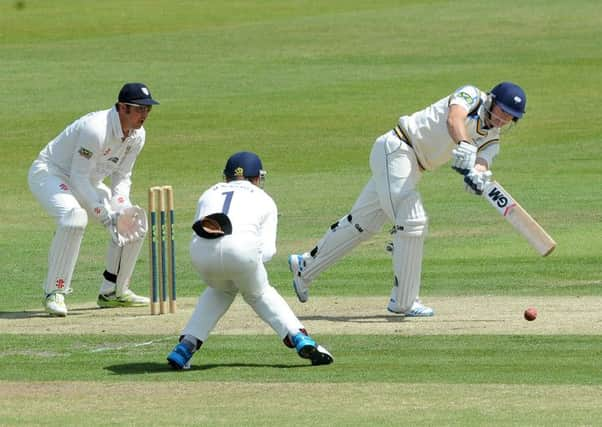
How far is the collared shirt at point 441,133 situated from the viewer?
10594mm

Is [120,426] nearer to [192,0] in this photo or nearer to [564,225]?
[564,225]

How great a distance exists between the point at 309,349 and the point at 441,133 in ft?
8.24

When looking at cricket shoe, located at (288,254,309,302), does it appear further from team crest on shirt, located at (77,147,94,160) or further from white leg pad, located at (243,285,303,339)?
white leg pad, located at (243,285,303,339)

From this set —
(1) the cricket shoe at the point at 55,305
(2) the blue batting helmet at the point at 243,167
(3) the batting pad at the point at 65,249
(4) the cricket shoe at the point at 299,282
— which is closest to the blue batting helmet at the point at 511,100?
(4) the cricket shoe at the point at 299,282

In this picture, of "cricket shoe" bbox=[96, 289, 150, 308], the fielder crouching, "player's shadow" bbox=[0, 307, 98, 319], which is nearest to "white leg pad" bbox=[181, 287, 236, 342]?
the fielder crouching

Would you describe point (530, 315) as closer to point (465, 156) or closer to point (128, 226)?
point (465, 156)

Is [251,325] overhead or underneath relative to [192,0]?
underneath

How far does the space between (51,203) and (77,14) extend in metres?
27.5

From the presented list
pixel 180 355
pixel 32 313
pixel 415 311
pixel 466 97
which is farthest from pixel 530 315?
pixel 32 313

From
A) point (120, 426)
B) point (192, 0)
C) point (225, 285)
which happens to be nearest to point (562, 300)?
point (225, 285)

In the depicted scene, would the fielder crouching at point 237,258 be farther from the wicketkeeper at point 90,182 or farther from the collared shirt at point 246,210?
the wicketkeeper at point 90,182

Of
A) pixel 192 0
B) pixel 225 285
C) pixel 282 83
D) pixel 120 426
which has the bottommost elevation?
pixel 120 426

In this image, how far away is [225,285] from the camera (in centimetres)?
889

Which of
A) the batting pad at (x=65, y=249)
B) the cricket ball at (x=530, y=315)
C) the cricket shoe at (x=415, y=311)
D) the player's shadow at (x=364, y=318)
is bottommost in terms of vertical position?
the player's shadow at (x=364, y=318)
